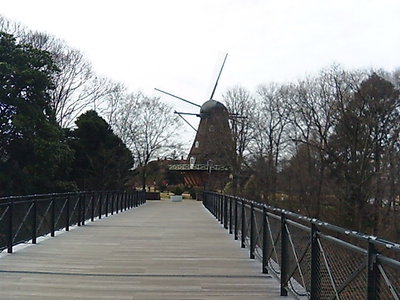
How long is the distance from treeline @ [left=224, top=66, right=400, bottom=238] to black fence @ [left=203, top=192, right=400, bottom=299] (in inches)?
634

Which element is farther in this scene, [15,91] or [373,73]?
[373,73]

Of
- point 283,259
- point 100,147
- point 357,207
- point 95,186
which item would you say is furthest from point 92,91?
point 283,259

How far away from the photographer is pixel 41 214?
11.7 m

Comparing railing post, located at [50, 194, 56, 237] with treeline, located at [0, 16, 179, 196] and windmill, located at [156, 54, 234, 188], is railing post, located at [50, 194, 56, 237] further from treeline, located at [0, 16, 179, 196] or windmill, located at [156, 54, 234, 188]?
windmill, located at [156, 54, 234, 188]

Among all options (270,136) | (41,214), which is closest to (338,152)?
(270,136)

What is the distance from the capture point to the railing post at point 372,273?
3.62 m

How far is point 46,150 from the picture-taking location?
23609 millimetres

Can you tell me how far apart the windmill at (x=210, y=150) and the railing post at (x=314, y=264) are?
125ft

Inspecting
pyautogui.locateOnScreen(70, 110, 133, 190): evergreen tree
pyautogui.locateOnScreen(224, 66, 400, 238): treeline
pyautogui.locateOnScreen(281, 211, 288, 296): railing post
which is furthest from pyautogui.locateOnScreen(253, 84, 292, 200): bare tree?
pyautogui.locateOnScreen(281, 211, 288, 296): railing post

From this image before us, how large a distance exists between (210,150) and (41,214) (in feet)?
120

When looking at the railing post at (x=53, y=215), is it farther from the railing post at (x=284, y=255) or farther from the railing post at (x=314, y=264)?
the railing post at (x=314, y=264)

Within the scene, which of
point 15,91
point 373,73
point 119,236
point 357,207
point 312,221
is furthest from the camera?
point 373,73

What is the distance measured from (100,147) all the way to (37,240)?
27520 millimetres

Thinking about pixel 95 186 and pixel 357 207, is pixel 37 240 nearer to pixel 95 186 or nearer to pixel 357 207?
pixel 357 207
